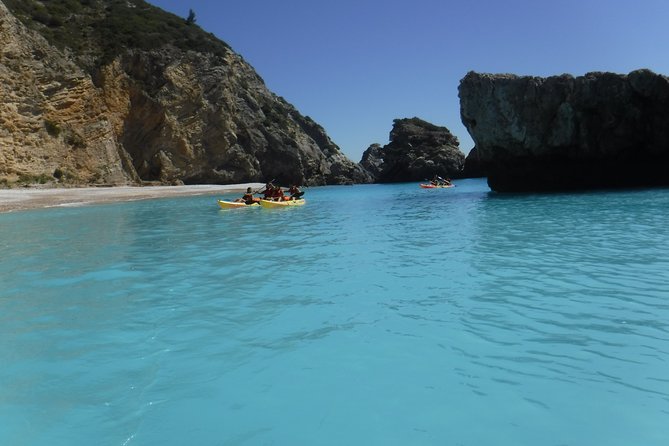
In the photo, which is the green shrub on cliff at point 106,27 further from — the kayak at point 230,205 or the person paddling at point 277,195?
the kayak at point 230,205

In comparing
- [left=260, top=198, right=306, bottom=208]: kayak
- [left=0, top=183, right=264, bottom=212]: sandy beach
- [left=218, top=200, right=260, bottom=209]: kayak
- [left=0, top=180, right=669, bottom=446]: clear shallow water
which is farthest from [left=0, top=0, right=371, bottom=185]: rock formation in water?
[left=0, top=180, right=669, bottom=446]: clear shallow water

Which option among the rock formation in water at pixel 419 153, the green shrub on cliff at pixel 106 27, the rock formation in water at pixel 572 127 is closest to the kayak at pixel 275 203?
the rock formation in water at pixel 572 127

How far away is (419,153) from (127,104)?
56.2 metres

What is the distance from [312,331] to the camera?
6.32 metres

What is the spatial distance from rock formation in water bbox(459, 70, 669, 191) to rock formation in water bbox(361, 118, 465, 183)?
54128 mm

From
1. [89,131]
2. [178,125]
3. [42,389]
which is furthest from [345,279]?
[178,125]

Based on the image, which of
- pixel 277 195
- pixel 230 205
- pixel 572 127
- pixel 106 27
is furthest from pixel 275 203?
pixel 106 27

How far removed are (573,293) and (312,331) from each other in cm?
399

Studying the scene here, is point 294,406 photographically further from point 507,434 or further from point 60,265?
point 60,265

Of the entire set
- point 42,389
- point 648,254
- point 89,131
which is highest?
point 89,131

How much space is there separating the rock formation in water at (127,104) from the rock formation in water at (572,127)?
106 feet

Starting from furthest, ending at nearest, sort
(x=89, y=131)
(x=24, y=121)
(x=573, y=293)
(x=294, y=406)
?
(x=89, y=131), (x=24, y=121), (x=573, y=293), (x=294, y=406)

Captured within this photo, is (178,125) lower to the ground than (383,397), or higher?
higher

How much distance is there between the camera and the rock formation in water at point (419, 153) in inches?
3595
